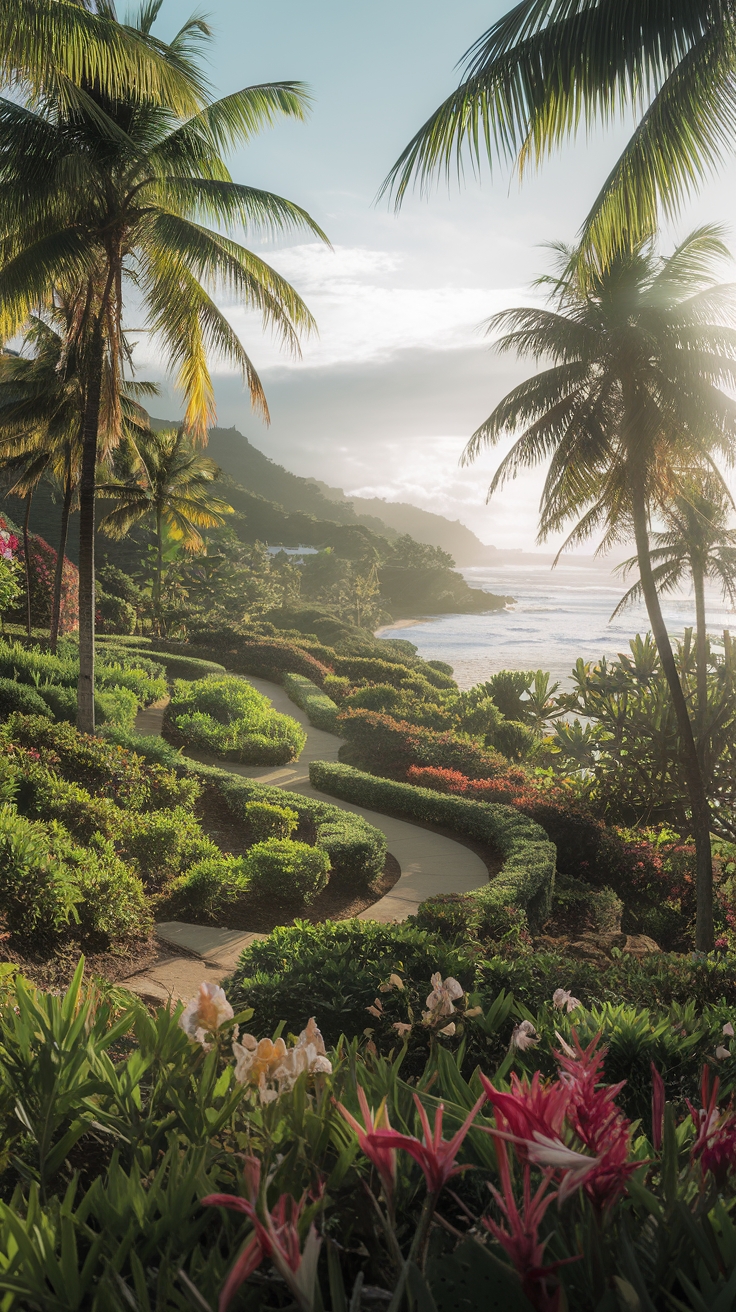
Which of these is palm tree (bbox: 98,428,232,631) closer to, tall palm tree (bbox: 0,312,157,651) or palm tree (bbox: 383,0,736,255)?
tall palm tree (bbox: 0,312,157,651)

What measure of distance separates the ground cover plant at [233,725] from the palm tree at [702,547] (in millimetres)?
6675

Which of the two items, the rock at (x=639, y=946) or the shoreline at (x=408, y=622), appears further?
the shoreline at (x=408, y=622)

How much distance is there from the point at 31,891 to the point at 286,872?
8.43 ft

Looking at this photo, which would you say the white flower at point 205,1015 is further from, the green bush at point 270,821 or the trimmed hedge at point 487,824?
the green bush at point 270,821

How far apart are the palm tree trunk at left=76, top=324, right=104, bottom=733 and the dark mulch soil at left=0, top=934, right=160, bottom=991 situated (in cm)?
461

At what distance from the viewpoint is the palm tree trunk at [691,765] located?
8375 mm

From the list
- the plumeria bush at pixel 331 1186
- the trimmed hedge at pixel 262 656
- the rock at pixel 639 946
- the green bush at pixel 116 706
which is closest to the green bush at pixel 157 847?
the rock at pixel 639 946

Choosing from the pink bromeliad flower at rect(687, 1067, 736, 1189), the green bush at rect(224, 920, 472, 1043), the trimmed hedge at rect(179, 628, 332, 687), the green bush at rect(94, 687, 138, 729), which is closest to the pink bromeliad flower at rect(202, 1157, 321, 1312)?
the pink bromeliad flower at rect(687, 1067, 736, 1189)

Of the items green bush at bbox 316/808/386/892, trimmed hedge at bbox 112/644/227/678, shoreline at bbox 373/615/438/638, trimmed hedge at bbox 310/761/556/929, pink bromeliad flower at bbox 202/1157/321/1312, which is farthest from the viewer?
shoreline at bbox 373/615/438/638

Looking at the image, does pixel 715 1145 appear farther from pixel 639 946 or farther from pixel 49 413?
pixel 49 413

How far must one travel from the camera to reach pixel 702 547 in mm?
14031

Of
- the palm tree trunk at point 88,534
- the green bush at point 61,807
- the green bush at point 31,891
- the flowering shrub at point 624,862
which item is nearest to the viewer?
the green bush at point 31,891

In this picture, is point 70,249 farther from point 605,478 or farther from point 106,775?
point 605,478

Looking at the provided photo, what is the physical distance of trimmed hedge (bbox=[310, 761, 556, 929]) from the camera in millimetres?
7461
